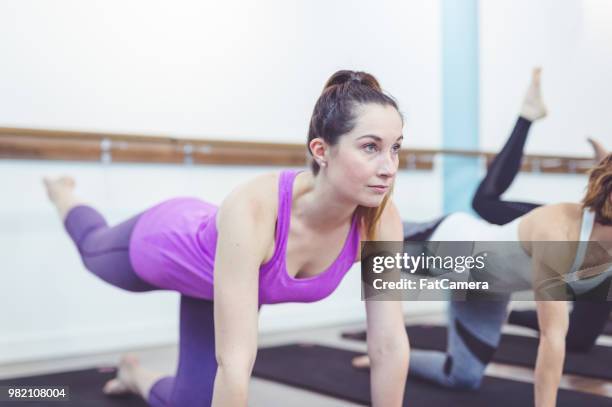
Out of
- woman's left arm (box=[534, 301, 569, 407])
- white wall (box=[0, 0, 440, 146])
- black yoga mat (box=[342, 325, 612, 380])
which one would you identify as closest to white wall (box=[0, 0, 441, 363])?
white wall (box=[0, 0, 440, 146])

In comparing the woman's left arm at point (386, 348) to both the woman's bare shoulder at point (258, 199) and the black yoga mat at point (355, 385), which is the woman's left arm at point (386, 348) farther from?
the black yoga mat at point (355, 385)

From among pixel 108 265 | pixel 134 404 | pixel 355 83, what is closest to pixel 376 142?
pixel 355 83

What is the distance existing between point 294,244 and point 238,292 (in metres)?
0.21

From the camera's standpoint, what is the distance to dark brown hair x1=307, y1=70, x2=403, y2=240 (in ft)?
4.41

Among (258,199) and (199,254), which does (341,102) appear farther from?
(199,254)

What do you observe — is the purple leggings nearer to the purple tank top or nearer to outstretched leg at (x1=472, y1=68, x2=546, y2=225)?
the purple tank top

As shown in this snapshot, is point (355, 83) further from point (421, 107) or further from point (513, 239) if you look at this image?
point (421, 107)

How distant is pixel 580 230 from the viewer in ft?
5.61

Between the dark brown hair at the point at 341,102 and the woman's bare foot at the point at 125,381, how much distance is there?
41.3 inches

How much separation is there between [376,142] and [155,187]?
2.00 metres

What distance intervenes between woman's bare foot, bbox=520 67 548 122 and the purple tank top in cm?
95

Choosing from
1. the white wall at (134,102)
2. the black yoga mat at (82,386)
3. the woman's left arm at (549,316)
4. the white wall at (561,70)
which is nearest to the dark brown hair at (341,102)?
the woman's left arm at (549,316)

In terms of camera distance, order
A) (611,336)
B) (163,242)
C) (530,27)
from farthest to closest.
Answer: (611,336) → (530,27) → (163,242)

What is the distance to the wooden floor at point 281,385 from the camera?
222 cm
